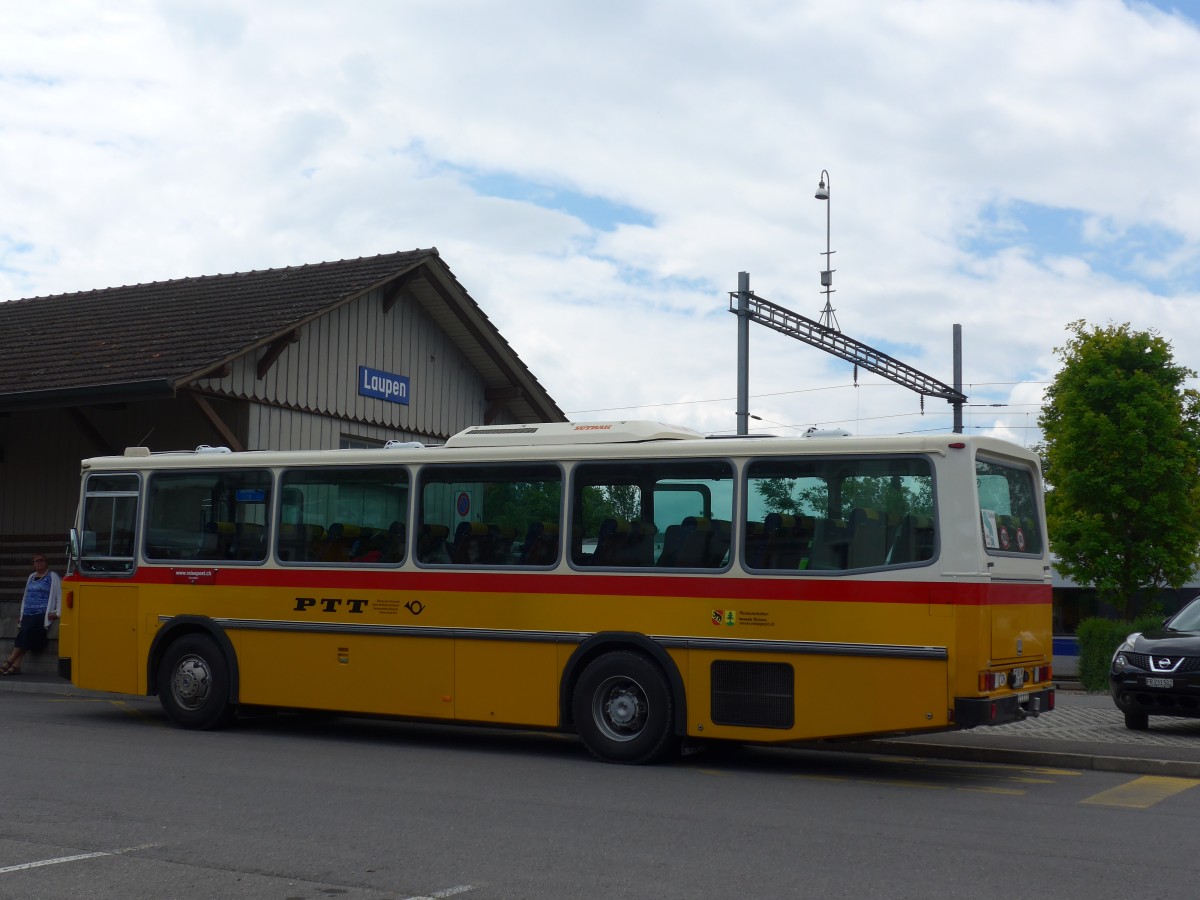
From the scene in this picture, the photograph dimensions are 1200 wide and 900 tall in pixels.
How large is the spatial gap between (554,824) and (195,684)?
254 inches

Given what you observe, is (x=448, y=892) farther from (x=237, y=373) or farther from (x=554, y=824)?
(x=237, y=373)

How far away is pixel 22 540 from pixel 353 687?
11.1m

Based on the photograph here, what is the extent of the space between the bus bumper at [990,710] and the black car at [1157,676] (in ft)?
12.8

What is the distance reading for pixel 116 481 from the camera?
49.3ft

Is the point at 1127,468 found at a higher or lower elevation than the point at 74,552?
higher

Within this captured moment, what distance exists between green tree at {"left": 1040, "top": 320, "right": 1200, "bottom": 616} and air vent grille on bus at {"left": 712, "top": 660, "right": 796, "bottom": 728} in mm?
26595

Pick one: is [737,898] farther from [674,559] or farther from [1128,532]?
[1128,532]

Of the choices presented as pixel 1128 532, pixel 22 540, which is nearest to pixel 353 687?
pixel 22 540

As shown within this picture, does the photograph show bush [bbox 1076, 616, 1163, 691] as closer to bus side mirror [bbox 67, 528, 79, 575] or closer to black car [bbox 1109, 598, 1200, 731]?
black car [bbox 1109, 598, 1200, 731]

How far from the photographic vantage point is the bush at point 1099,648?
23406 mm

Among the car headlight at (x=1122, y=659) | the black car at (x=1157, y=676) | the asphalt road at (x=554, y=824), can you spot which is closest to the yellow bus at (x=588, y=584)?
the asphalt road at (x=554, y=824)

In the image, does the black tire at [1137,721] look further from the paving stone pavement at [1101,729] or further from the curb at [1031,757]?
the curb at [1031,757]

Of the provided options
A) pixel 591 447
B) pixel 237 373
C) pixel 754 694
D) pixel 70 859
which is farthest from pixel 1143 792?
pixel 237 373

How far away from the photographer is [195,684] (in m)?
14.2
